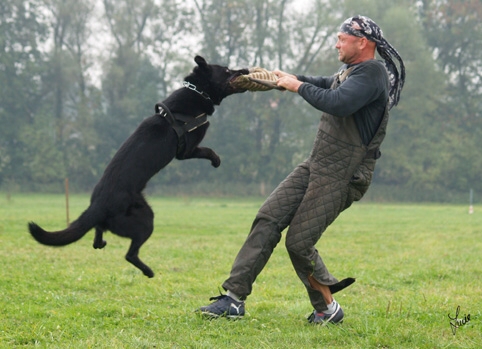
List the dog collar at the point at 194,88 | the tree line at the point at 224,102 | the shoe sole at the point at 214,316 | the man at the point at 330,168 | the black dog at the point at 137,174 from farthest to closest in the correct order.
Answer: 1. the tree line at the point at 224,102
2. the dog collar at the point at 194,88
3. the shoe sole at the point at 214,316
4. the black dog at the point at 137,174
5. the man at the point at 330,168

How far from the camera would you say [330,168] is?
14.9 feet

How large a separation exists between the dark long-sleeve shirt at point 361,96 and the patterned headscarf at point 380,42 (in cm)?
17

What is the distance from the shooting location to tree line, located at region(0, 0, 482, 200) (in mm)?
42719

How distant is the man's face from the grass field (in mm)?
Result: 1917

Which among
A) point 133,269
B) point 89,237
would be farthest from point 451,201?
point 133,269

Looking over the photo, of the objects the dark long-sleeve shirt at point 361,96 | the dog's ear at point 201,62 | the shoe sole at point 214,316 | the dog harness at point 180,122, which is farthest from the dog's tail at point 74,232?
the dark long-sleeve shirt at point 361,96

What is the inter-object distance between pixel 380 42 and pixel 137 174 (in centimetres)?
199

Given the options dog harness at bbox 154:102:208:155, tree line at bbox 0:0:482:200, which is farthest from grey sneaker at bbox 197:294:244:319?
tree line at bbox 0:0:482:200

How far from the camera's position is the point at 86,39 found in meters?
45.1

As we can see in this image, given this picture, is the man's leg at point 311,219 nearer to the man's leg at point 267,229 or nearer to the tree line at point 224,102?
the man's leg at point 267,229

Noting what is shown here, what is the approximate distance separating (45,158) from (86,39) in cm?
917

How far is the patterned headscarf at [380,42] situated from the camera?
4422 millimetres

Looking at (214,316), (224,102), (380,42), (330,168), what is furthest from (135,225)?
(224,102)

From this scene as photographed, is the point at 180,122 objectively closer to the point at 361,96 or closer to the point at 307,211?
the point at 307,211
